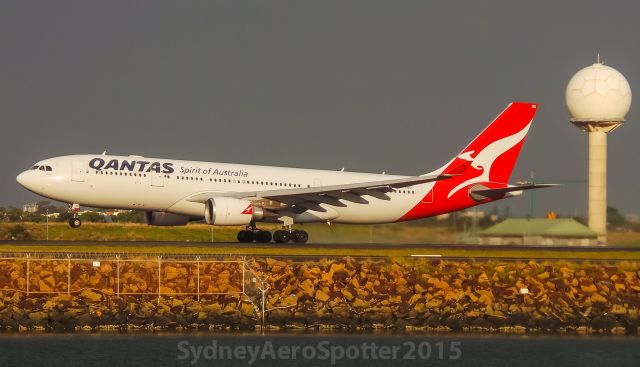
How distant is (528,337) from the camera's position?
4338cm

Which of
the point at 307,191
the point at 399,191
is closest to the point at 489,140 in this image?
the point at 399,191

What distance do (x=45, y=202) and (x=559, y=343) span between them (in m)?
39.8

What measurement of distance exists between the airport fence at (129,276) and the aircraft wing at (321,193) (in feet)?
43.4

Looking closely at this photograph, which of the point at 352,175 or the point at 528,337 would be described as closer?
the point at 528,337

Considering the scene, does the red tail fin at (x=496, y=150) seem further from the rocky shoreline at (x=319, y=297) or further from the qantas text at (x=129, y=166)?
the rocky shoreline at (x=319, y=297)

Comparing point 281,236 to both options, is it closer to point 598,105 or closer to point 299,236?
point 299,236

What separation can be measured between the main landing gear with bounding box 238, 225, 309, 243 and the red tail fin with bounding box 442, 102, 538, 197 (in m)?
8.49

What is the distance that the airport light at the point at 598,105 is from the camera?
79.9 meters

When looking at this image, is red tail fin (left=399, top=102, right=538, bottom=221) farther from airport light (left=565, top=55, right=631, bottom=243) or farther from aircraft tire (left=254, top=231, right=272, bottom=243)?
airport light (left=565, top=55, right=631, bottom=243)

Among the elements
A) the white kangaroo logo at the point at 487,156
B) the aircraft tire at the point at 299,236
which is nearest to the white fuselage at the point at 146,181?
the aircraft tire at the point at 299,236

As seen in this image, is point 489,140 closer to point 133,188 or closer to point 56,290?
point 133,188

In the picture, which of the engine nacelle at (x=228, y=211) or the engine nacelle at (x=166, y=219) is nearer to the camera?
→ the engine nacelle at (x=228, y=211)

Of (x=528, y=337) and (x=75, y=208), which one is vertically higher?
(x=75, y=208)

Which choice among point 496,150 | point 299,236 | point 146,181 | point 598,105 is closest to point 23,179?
point 146,181
